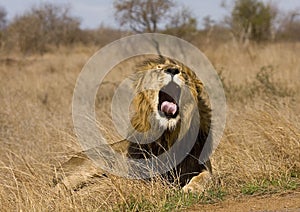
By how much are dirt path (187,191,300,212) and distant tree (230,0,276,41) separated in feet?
58.7

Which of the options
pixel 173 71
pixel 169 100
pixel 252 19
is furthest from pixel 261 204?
pixel 252 19

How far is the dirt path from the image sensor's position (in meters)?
3.75

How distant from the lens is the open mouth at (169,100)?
14.3 ft

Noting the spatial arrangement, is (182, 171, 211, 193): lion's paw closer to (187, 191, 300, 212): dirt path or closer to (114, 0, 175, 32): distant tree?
(187, 191, 300, 212): dirt path

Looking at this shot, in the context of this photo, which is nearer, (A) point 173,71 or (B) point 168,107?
(A) point 173,71

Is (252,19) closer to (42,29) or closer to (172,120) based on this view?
(42,29)

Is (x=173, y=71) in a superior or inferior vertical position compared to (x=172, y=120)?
superior

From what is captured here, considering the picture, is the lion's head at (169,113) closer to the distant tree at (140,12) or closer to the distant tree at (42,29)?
the distant tree at (140,12)

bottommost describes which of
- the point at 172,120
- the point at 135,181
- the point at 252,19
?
the point at 135,181

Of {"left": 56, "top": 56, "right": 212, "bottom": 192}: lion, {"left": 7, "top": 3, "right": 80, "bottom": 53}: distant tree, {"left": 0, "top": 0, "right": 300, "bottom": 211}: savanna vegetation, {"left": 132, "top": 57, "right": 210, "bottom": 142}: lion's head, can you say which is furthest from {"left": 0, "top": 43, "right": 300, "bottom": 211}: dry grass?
{"left": 7, "top": 3, "right": 80, "bottom": 53}: distant tree

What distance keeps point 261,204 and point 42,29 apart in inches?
1070

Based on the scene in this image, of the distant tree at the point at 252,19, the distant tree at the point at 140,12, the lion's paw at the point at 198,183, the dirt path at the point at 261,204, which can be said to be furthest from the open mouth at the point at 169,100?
the distant tree at the point at 252,19

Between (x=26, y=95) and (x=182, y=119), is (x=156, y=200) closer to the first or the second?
(x=182, y=119)

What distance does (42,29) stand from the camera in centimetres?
2977
